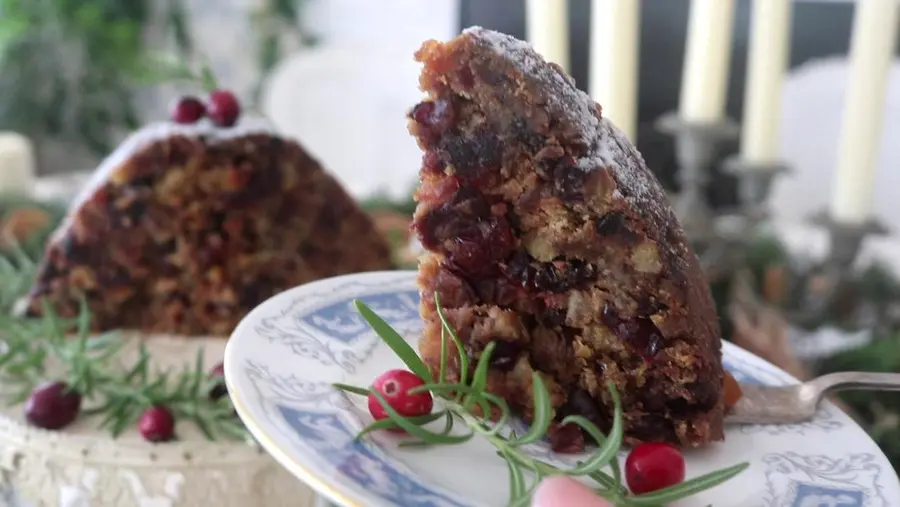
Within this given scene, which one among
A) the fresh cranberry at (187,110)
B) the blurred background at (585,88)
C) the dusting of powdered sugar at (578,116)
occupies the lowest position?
the blurred background at (585,88)

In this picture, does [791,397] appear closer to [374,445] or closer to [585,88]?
[374,445]

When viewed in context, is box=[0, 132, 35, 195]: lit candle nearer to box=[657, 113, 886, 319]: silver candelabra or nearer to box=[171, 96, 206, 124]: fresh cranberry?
box=[171, 96, 206, 124]: fresh cranberry

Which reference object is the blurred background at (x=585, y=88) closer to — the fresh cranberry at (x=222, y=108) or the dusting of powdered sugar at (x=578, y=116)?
the fresh cranberry at (x=222, y=108)

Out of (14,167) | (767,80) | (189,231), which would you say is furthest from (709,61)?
(14,167)

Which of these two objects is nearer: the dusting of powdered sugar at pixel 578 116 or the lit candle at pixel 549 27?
the dusting of powdered sugar at pixel 578 116

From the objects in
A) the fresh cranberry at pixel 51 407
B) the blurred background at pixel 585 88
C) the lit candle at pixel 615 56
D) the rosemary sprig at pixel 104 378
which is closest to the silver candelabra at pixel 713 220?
the blurred background at pixel 585 88

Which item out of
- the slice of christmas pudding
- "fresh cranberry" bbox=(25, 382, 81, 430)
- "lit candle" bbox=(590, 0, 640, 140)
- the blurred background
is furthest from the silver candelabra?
"fresh cranberry" bbox=(25, 382, 81, 430)
